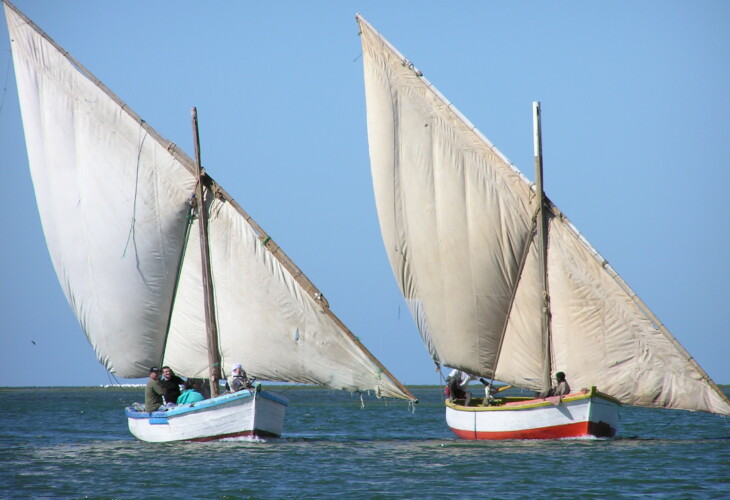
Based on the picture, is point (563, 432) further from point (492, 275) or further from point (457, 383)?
point (492, 275)

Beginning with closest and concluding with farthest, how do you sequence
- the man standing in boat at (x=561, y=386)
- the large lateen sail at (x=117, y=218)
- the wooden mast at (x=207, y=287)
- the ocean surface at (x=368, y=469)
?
the ocean surface at (x=368, y=469), the man standing in boat at (x=561, y=386), the wooden mast at (x=207, y=287), the large lateen sail at (x=117, y=218)

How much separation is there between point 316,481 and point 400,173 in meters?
10.7

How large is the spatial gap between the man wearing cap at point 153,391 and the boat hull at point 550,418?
8.36 meters

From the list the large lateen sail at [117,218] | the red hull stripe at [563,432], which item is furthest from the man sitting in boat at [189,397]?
the red hull stripe at [563,432]

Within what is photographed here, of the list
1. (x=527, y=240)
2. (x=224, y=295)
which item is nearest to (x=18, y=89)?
(x=224, y=295)

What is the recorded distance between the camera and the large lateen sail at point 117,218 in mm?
30938

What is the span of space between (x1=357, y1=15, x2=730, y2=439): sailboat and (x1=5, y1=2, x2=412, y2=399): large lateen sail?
5014 mm

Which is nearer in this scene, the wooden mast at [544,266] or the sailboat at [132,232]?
the wooden mast at [544,266]

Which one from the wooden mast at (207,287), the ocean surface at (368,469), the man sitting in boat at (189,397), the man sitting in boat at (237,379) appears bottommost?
the ocean surface at (368,469)

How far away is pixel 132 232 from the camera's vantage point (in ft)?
102

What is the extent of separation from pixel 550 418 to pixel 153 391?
10353mm

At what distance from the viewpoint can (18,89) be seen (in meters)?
32.0

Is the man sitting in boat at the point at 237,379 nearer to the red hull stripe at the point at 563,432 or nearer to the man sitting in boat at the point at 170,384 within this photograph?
the man sitting in boat at the point at 170,384

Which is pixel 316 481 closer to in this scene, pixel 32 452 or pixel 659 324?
pixel 659 324
